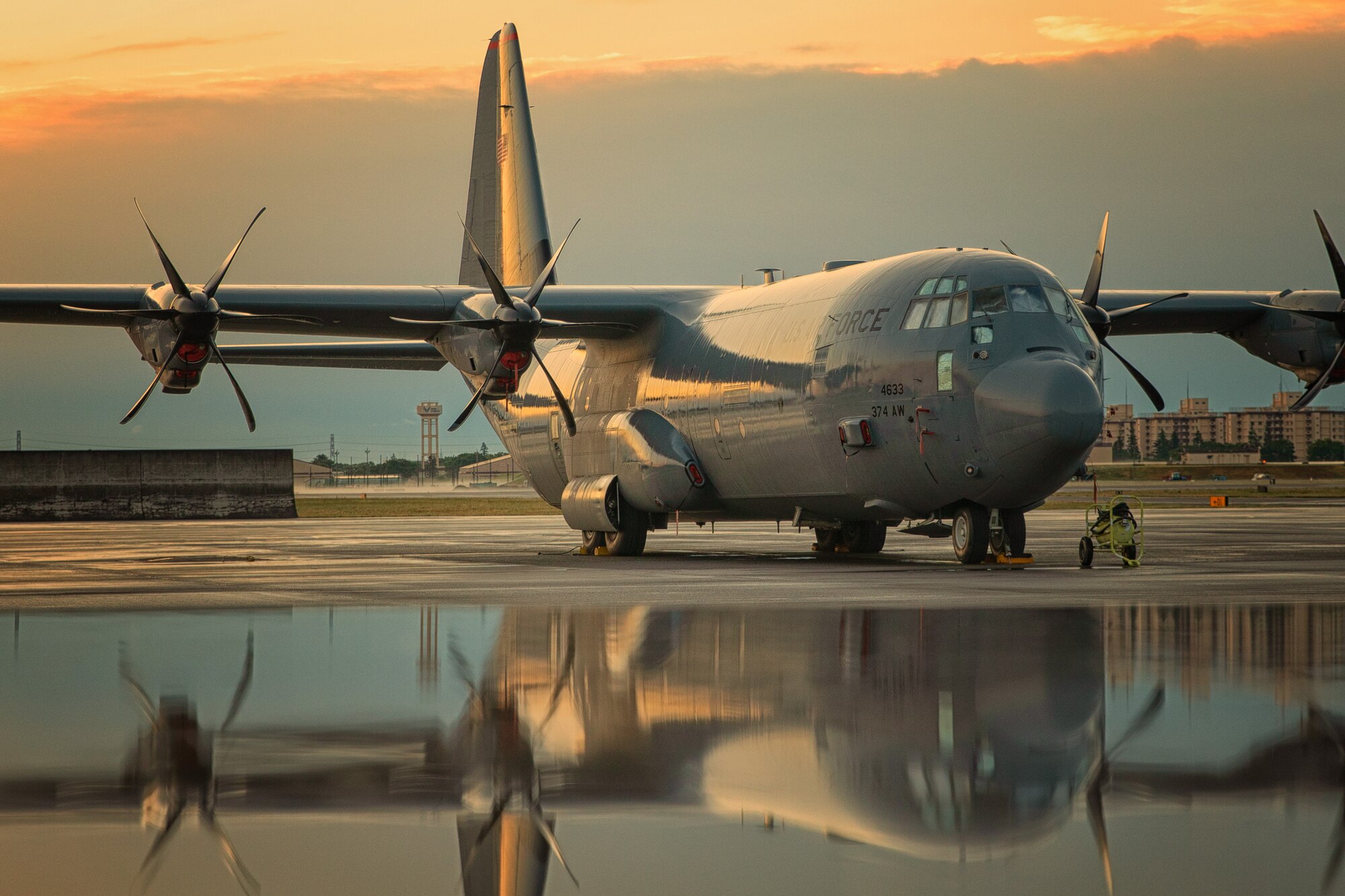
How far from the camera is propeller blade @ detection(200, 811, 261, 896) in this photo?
443 centimetres

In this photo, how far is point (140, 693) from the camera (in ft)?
27.5

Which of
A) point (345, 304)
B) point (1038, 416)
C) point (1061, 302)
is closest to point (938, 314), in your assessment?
point (1061, 302)

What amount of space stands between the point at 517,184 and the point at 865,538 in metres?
13.6

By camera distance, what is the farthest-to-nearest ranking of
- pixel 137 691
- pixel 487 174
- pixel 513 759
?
pixel 487 174, pixel 137 691, pixel 513 759

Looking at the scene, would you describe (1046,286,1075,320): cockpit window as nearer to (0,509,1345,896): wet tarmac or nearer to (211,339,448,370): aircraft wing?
(0,509,1345,896): wet tarmac

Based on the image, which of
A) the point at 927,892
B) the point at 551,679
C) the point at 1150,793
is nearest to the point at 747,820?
the point at 927,892

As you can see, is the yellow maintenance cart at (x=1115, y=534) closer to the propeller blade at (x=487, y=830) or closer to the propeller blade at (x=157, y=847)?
the propeller blade at (x=487, y=830)

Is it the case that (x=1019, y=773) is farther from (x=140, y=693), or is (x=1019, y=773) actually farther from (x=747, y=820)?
(x=140, y=693)

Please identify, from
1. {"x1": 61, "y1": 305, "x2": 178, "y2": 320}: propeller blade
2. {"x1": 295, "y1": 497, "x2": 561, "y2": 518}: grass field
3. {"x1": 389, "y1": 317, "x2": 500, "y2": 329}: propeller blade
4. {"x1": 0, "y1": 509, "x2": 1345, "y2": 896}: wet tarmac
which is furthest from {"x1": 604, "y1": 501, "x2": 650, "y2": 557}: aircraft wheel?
{"x1": 295, "y1": 497, "x2": 561, "y2": 518}: grass field

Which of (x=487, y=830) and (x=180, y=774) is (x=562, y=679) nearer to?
(x=180, y=774)

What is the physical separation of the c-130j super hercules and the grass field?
22.7m

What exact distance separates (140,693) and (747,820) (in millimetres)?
4652

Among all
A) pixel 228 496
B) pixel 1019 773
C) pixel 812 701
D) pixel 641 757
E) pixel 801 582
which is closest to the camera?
pixel 1019 773

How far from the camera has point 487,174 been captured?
35.6m
